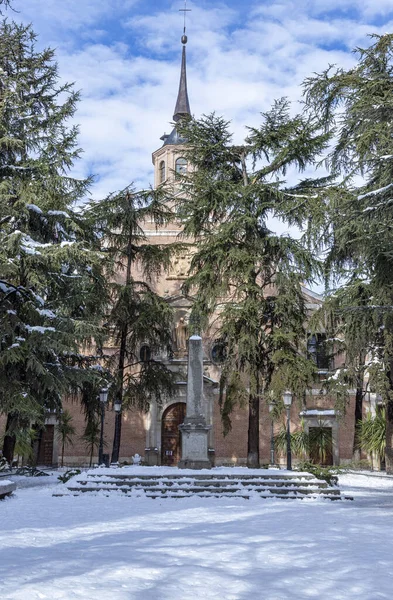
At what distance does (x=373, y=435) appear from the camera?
71.2 ft

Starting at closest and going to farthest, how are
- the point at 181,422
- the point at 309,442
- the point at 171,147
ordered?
the point at 309,442, the point at 181,422, the point at 171,147

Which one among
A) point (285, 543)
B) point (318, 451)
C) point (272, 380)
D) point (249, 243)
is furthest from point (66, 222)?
point (318, 451)

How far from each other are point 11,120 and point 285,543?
1493 centimetres

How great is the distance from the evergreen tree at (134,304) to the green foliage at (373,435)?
7.42 meters

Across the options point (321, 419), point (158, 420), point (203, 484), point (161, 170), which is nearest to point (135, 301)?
point (158, 420)

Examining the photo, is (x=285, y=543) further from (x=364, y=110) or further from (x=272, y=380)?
(x=272, y=380)

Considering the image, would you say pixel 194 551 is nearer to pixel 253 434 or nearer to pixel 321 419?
pixel 253 434

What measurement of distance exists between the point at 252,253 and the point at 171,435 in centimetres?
1119

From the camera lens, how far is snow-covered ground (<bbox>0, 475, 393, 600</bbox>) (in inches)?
190

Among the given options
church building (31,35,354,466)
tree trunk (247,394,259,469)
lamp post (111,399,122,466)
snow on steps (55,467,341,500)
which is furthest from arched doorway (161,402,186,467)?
snow on steps (55,467,341,500)

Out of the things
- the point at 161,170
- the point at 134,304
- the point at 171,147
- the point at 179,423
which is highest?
the point at 171,147

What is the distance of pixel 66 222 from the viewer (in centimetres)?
1812

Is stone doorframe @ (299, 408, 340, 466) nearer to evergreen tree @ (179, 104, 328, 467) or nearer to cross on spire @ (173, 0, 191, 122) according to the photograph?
evergreen tree @ (179, 104, 328, 467)

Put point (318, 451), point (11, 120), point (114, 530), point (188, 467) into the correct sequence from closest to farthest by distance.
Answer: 1. point (114, 530)
2. point (188, 467)
3. point (11, 120)
4. point (318, 451)
